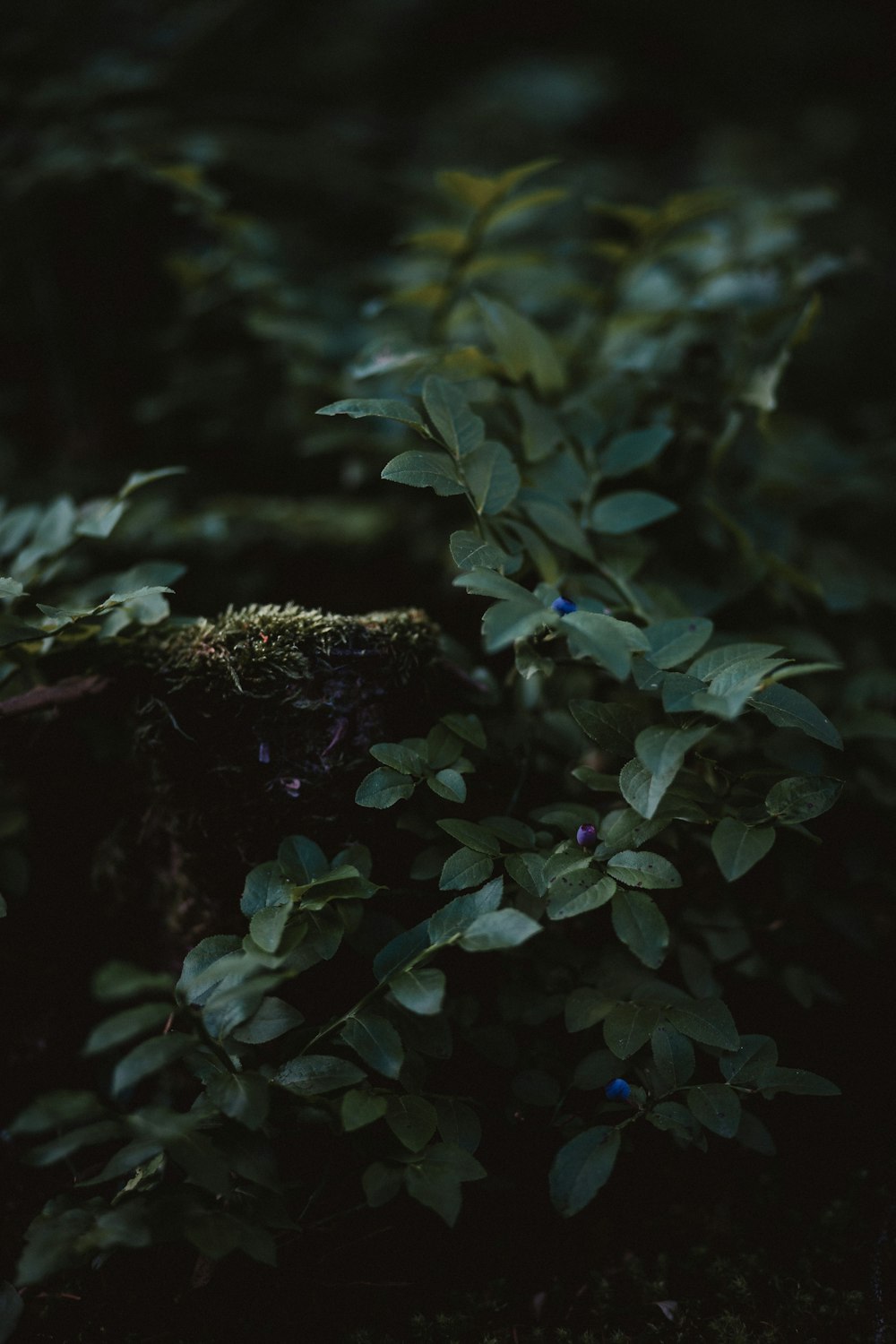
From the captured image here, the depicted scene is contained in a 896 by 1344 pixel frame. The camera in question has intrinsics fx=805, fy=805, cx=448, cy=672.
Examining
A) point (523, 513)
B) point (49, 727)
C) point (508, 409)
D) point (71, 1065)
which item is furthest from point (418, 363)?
point (71, 1065)

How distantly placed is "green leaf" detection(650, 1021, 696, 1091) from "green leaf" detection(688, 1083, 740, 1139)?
0.8 inches

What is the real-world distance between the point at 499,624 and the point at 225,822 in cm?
59

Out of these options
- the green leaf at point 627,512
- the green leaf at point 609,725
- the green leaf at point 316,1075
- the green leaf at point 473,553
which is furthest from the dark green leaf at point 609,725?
the green leaf at point 316,1075

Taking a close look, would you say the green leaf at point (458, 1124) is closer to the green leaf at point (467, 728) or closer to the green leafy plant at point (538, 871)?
the green leafy plant at point (538, 871)

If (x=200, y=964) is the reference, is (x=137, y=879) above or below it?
below

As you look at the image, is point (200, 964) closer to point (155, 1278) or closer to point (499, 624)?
point (155, 1278)

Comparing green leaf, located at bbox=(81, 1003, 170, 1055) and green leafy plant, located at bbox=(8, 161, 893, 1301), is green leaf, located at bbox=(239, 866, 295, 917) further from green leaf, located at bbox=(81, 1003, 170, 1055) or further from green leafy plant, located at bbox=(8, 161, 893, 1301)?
green leaf, located at bbox=(81, 1003, 170, 1055)

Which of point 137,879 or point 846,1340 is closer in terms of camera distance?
point 846,1340

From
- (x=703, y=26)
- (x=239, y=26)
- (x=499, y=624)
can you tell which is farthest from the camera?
(x=703, y=26)

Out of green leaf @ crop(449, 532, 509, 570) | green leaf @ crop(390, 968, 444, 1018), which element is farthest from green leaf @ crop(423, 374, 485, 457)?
green leaf @ crop(390, 968, 444, 1018)

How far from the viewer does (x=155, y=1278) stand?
1.11m

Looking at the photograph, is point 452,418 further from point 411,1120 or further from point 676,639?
point 411,1120

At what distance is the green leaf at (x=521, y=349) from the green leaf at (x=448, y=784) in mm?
876

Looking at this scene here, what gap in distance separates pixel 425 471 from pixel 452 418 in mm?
134
